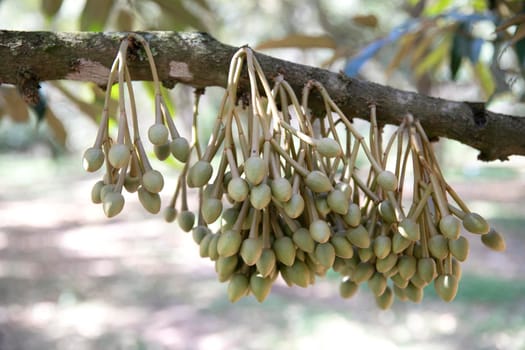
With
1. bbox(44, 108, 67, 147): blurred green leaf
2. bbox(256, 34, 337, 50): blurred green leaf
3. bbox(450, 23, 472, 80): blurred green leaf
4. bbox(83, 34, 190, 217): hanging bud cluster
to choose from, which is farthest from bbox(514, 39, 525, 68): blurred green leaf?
bbox(44, 108, 67, 147): blurred green leaf

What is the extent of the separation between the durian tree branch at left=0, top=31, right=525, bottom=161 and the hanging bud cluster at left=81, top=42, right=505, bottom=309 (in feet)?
0.10

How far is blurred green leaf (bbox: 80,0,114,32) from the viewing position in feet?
5.50

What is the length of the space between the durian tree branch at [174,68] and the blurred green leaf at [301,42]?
1051 mm

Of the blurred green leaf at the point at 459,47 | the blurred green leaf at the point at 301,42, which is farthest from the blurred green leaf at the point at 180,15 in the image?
the blurred green leaf at the point at 459,47

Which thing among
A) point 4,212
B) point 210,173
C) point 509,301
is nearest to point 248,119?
point 210,173

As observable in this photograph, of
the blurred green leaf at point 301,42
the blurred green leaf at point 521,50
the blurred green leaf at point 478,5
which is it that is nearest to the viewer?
the blurred green leaf at point 521,50

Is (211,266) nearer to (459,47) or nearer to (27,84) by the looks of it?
(459,47)

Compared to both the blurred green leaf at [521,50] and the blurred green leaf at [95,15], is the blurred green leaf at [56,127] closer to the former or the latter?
the blurred green leaf at [95,15]

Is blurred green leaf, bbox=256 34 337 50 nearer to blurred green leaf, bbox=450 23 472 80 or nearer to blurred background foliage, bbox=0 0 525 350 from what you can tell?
blurred background foliage, bbox=0 0 525 350

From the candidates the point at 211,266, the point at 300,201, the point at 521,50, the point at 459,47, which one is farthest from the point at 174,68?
the point at 211,266

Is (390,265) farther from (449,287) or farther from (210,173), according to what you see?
(210,173)

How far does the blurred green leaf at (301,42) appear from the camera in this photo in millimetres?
1973

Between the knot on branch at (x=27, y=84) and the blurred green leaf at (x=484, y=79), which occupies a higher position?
the blurred green leaf at (x=484, y=79)

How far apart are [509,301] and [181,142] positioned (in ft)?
15.3
